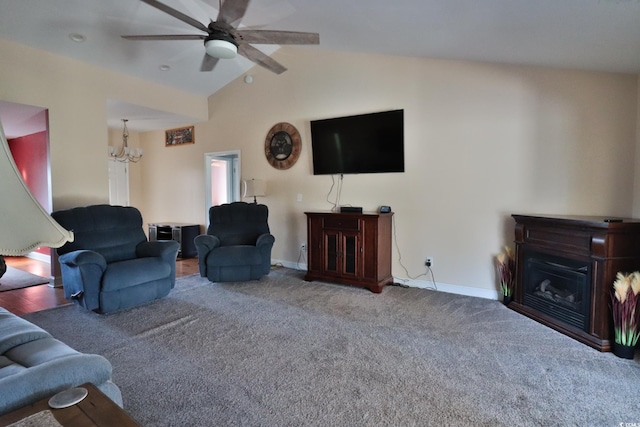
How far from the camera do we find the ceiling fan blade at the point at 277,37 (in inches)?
102

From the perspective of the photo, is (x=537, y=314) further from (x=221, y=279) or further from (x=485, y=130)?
(x=221, y=279)

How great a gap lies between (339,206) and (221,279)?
1.84 meters

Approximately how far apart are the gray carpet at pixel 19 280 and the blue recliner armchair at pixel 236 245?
2284 mm

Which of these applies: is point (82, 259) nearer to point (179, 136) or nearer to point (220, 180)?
point (220, 180)

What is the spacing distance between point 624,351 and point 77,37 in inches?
231

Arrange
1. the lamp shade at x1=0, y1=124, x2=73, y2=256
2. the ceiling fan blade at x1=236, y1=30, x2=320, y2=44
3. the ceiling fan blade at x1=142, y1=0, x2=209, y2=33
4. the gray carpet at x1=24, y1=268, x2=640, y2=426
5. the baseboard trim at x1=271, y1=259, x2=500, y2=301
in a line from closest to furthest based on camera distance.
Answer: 1. the lamp shade at x1=0, y1=124, x2=73, y2=256
2. the gray carpet at x1=24, y1=268, x2=640, y2=426
3. the ceiling fan blade at x1=142, y1=0, x2=209, y2=33
4. the ceiling fan blade at x1=236, y1=30, x2=320, y2=44
5. the baseboard trim at x1=271, y1=259, x2=500, y2=301

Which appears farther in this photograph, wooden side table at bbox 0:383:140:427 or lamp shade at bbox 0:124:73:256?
wooden side table at bbox 0:383:140:427

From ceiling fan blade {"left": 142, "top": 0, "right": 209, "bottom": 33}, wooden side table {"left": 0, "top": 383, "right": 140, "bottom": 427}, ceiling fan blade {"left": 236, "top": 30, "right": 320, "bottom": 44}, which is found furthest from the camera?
ceiling fan blade {"left": 236, "top": 30, "right": 320, "bottom": 44}

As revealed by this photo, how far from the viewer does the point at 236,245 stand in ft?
14.8

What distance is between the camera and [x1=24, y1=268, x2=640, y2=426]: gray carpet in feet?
5.74

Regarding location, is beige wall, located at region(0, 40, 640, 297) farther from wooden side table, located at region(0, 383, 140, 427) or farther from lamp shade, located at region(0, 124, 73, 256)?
lamp shade, located at region(0, 124, 73, 256)

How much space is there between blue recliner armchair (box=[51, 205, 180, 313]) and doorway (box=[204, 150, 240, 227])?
2.10 meters

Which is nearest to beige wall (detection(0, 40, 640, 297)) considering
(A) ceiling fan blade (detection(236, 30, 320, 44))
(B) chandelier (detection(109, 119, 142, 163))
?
(B) chandelier (detection(109, 119, 142, 163))

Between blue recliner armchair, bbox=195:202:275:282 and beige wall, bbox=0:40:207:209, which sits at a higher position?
beige wall, bbox=0:40:207:209
